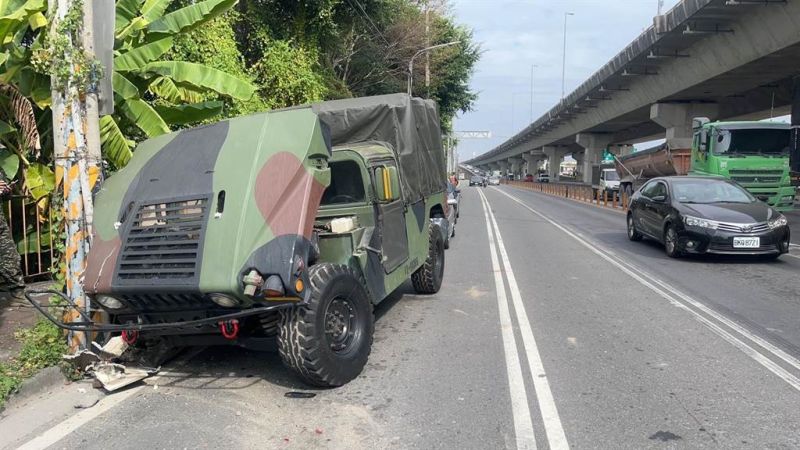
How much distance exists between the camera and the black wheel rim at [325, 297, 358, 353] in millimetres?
4883

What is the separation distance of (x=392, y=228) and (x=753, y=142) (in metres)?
→ 15.0

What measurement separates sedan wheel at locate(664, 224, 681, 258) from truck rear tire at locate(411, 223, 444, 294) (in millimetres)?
5127

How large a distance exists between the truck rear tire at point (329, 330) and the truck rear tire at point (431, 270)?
3.06 metres

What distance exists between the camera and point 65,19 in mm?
5297

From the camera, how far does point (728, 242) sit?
10555 millimetres

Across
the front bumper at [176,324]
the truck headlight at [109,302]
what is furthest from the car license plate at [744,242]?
the truck headlight at [109,302]

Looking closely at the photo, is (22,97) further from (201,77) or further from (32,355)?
(32,355)

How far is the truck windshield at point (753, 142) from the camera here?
1728 centimetres

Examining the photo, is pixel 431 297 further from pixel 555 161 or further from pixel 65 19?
pixel 555 161

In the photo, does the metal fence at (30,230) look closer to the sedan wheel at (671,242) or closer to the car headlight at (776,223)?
the sedan wheel at (671,242)

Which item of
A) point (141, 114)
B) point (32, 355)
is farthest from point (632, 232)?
point (32, 355)

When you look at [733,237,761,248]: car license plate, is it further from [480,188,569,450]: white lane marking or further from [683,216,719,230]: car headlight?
[480,188,569,450]: white lane marking

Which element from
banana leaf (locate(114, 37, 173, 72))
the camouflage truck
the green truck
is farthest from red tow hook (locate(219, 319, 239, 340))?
the green truck

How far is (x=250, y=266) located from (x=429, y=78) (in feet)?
88.9
